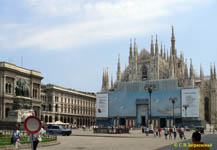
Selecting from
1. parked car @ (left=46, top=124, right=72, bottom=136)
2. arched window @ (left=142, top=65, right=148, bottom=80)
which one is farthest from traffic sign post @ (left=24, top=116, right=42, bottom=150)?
arched window @ (left=142, top=65, right=148, bottom=80)

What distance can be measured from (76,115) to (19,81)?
44563 mm

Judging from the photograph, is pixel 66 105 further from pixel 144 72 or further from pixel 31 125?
pixel 31 125

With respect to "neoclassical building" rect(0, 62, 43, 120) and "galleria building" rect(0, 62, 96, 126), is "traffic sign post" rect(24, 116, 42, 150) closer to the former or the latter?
"galleria building" rect(0, 62, 96, 126)

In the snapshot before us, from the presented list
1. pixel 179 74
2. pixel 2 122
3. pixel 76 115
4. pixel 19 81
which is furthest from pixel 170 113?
pixel 2 122

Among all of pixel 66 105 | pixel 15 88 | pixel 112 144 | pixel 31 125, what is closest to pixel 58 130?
pixel 112 144

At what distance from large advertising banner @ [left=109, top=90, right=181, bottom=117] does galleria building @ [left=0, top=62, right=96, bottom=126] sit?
14.9 metres

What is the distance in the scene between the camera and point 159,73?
322ft

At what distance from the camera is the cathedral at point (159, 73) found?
96812mm

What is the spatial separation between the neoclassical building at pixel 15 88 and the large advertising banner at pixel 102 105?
29.6 m

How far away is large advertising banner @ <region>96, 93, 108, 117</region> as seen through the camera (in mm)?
98188

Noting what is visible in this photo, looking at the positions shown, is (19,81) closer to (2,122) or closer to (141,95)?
(2,122)

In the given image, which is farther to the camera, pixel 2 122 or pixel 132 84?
pixel 132 84

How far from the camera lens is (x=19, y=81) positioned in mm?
65125

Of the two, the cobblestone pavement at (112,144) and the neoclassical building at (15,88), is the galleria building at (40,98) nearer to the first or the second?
the neoclassical building at (15,88)
